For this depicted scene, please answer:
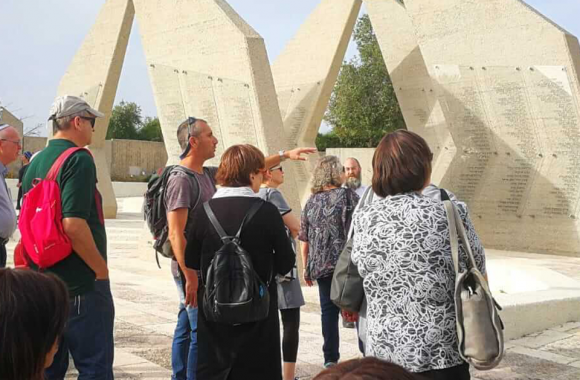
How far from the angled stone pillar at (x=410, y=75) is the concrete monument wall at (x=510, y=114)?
233cm

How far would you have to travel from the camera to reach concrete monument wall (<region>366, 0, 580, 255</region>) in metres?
10.7

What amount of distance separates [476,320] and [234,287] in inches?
42.2

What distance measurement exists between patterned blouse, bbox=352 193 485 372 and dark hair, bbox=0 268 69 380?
49.3 inches

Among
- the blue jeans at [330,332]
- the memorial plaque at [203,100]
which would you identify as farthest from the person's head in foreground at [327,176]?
the memorial plaque at [203,100]

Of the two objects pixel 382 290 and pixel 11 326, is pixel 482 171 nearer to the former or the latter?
pixel 382 290

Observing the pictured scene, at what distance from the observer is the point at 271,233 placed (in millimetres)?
3021

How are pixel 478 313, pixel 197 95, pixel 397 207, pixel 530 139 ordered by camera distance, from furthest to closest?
pixel 530 139, pixel 197 95, pixel 397 207, pixel 478 313

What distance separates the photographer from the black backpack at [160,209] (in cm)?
375

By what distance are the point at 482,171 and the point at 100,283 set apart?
32.4 ft

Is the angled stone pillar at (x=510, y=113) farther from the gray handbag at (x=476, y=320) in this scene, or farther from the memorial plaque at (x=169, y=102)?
the gray handbag at (x=476, y=320)

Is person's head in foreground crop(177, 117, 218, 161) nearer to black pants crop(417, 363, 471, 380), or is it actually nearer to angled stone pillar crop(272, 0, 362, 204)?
black pants crop(417, 363, 471, 380)

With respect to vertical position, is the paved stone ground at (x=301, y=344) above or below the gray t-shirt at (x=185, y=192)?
below

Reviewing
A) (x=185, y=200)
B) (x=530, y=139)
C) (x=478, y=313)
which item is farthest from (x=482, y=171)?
(x=478, y=313)

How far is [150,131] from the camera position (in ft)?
145
